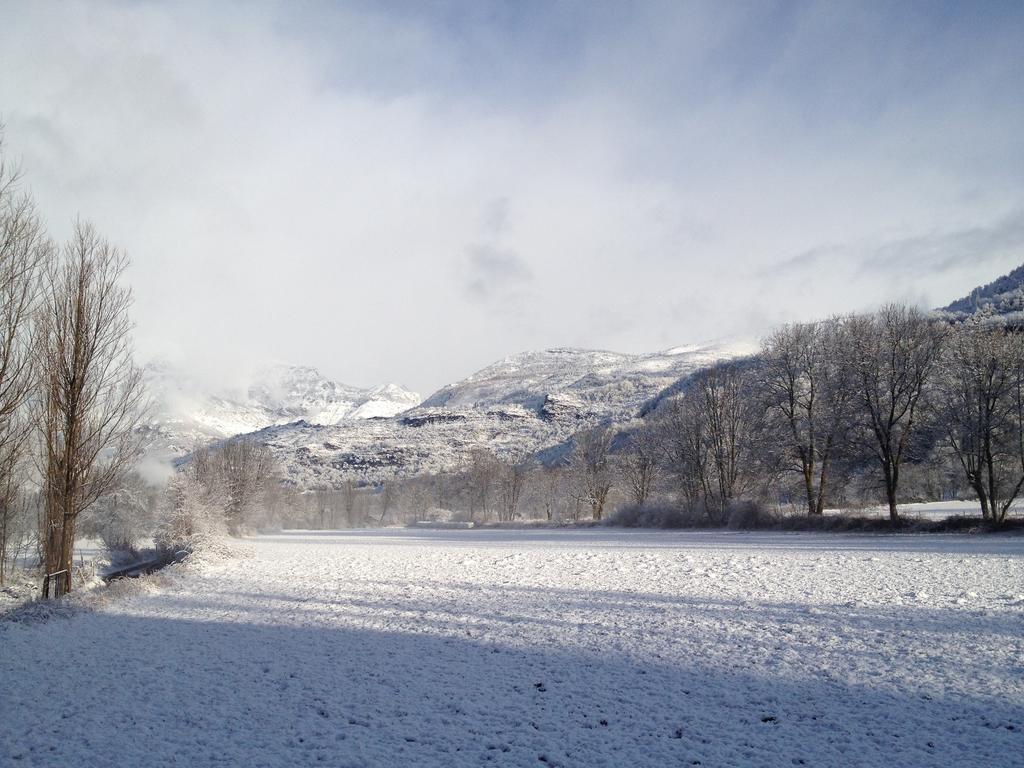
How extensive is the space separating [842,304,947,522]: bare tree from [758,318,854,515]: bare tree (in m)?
1.26

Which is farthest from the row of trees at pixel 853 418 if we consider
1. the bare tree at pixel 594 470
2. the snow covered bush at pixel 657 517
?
the bare tree at pixel 594 470

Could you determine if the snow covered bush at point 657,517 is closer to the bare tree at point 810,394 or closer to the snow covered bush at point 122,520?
the bare tree at point 810,394

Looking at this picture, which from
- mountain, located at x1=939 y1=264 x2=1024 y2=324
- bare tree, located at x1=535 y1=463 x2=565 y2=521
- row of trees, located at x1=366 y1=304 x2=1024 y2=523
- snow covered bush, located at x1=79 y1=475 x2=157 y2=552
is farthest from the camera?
mountain, located at x1=939 y1=264 x2=1024 y2=324

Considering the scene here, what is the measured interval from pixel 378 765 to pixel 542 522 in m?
58.2

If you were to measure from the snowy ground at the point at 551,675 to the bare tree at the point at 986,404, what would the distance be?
15.8 m

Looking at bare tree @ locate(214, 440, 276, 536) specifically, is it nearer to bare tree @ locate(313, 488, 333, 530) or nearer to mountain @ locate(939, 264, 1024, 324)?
bare tree @ locate(313, 488, 333, 530)

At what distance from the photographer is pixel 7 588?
79.4 ft

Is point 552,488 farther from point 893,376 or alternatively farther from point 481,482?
point 893,376

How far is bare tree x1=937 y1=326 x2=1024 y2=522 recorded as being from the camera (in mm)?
28094

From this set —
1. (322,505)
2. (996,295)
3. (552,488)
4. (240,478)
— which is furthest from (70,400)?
(996,295)

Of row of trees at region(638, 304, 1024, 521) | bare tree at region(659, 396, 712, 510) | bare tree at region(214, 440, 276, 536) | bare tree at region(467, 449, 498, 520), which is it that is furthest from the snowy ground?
bare tree at region(467, 449, 498, 520)

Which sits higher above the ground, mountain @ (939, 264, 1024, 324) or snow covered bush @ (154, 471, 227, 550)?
mountain @ (939, 264, 1024, 324)

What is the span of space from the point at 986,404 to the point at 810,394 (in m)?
9.15

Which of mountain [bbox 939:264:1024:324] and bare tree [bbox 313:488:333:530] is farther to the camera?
bare tree [bbox 313:488:333:530]
